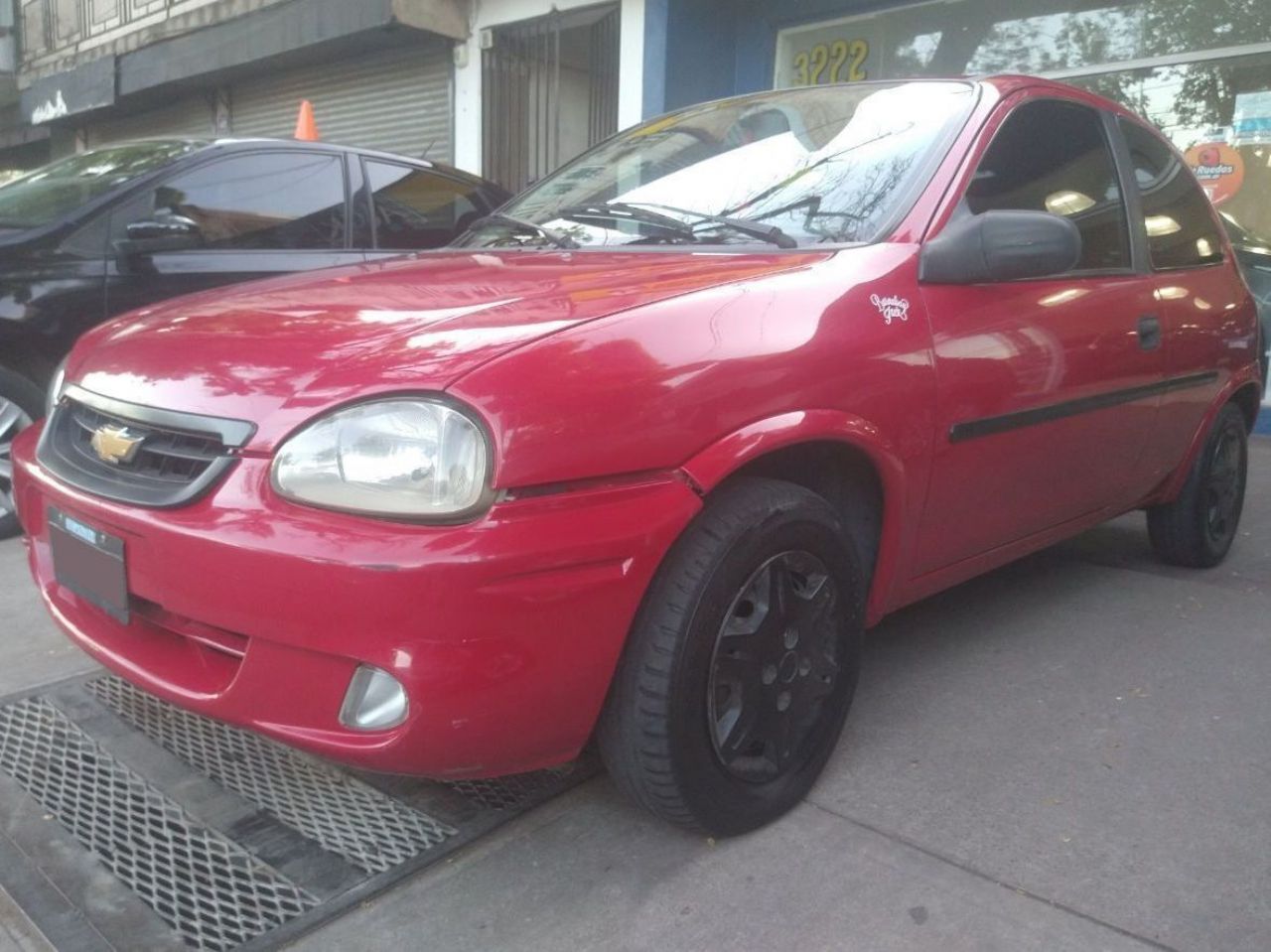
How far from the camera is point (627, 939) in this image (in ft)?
6.27

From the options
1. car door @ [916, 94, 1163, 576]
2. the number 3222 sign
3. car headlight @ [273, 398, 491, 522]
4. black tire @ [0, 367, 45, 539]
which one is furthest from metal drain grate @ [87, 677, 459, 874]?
the number 3222 sign

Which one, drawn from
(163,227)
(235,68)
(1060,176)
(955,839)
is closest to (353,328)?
(955,839)

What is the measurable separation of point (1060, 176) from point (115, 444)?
2.55 meters

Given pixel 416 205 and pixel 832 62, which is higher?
pixel 832 62

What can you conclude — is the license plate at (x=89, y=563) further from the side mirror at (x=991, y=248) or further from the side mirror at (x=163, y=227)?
the side mirror at (x=163, y=227)

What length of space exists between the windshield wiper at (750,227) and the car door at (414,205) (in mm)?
2405

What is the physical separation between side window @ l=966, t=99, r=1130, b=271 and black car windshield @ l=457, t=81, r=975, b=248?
0.52 feet

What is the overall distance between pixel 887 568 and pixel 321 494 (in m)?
1.32

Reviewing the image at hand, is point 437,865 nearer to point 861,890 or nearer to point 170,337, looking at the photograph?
point 861,890

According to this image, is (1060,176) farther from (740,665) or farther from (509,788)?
(509,788)

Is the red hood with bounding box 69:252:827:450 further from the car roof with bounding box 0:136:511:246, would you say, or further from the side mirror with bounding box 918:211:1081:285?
the car roof with bounding box 0:136:511:246

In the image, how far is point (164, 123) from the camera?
14.9 meters

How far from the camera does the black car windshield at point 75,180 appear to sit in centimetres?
428

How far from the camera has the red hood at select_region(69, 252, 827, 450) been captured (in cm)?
182
